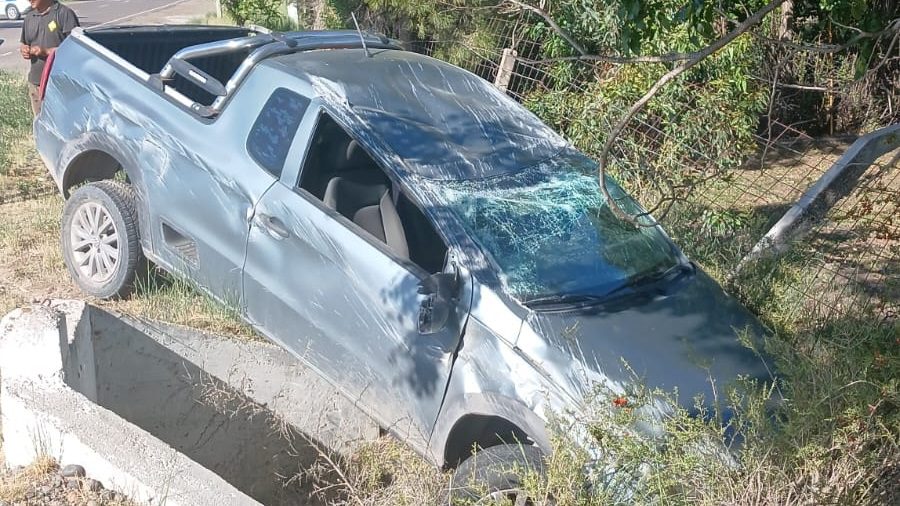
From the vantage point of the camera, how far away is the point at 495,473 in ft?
12.2

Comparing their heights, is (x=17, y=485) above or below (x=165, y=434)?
above

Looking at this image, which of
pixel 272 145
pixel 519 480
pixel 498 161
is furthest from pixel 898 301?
pixel 272 145

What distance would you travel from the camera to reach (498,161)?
190 inches

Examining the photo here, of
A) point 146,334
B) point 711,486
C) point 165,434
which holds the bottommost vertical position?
point 165,434

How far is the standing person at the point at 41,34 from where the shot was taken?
8344 millimetres

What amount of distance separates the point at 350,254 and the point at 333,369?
0.54m

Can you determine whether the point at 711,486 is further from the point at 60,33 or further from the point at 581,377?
the point at 60,33

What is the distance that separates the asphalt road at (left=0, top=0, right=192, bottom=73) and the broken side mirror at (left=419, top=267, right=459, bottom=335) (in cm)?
1708

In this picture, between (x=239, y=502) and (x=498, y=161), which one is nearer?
(x=239, y=502)

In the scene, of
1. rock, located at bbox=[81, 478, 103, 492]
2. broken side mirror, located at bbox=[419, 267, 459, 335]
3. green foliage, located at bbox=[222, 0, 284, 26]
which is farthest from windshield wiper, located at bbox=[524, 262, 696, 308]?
green foliage, located at bbox=[222, 0, 284, 26]

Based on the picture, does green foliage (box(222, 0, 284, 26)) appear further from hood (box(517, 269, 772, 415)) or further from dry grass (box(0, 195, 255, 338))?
hood (box(517, 269, 772, 415))

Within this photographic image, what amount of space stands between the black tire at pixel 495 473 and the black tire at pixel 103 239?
2524mm

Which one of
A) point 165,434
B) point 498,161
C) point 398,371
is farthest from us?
point 165,434

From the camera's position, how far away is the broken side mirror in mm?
3994
